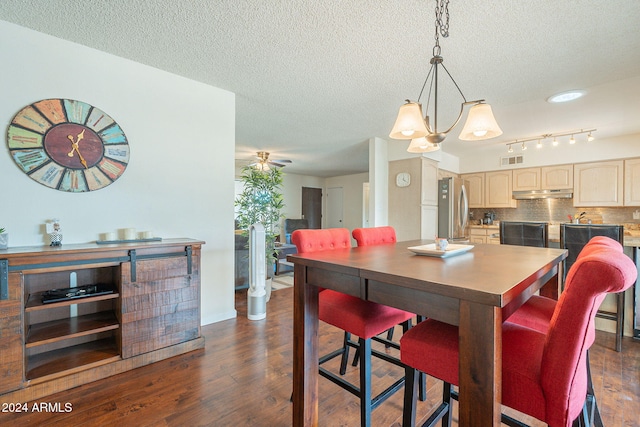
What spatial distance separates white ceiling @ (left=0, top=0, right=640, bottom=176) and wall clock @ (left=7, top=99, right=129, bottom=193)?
556 mm

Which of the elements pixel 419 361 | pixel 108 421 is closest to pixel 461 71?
pixel 419 361

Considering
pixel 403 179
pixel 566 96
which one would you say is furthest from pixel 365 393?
pixel 403 179

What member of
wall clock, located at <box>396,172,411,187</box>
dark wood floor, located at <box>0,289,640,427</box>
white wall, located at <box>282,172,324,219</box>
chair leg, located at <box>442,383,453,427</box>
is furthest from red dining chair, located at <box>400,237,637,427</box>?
white wall, located at <box>282,172,324,219</box>

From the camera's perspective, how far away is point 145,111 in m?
2.48

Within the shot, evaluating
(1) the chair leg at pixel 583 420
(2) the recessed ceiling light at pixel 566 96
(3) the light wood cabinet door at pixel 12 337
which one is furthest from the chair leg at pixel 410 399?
(2) the recessed ceiling light at pixel 566 96

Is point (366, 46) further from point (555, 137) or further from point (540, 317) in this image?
point (555, 137)

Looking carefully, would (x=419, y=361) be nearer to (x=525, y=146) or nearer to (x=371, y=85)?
(x=371, y=85)

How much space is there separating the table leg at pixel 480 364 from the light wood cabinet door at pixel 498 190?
18.7 ft

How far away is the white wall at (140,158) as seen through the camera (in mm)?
1970

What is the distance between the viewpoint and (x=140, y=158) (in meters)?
2.46

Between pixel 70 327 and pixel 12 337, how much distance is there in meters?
0.33

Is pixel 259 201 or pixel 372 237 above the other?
pixel 259 201

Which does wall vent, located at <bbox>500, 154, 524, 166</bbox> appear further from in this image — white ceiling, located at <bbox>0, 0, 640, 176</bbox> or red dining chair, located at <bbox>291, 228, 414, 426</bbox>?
red dining chair, located at <bbox>291, 228, 414, 426</bbox>

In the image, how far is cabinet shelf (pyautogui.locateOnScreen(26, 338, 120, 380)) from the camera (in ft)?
5.94
